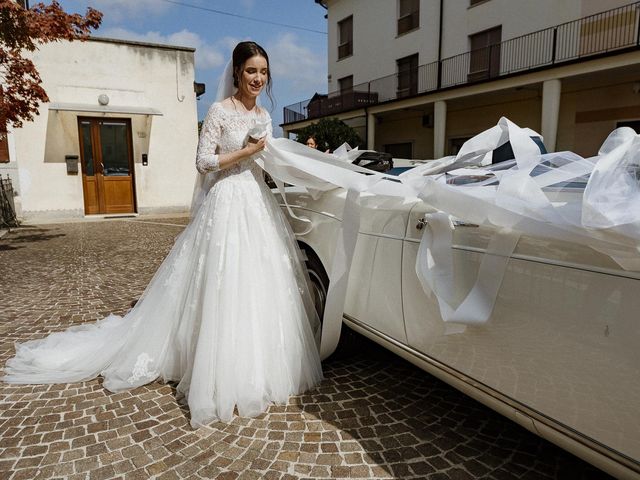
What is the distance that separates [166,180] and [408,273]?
13.1 m

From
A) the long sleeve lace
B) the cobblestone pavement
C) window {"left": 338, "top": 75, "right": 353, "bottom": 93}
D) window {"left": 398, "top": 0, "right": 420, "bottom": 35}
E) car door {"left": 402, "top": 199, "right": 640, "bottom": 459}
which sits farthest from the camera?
window {"left": 338, "top": 75, "right": 353, "bottom": 93}

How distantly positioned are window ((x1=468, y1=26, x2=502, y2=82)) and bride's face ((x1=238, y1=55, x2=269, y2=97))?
15.7 m

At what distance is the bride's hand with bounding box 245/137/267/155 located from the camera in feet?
9.12

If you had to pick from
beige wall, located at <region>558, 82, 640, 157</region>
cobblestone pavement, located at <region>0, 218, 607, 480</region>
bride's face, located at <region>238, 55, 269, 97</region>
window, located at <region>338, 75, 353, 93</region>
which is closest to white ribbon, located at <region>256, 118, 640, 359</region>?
cobblestone pavement, located at <region>0, 218, 607, 480</region>

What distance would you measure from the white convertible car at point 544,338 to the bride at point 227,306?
74cm

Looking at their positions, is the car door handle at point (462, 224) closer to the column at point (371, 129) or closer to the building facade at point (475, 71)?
the building facade at point (475, 71)

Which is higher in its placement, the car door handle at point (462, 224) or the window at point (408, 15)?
the window at point (408, 15)

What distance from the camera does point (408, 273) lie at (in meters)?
2.23

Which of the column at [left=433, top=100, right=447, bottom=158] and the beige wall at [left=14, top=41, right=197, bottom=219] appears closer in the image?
the beige wall at [left=14, top=41, right=197, bottom=219]

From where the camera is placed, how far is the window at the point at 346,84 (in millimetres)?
24166

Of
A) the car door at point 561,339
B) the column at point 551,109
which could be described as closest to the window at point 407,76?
the column at point 551,109

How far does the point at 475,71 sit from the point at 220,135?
17164mm

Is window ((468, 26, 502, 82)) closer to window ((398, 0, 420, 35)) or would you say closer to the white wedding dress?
window ((398, 0, 420, 35))

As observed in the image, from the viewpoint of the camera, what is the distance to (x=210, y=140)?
282cm
